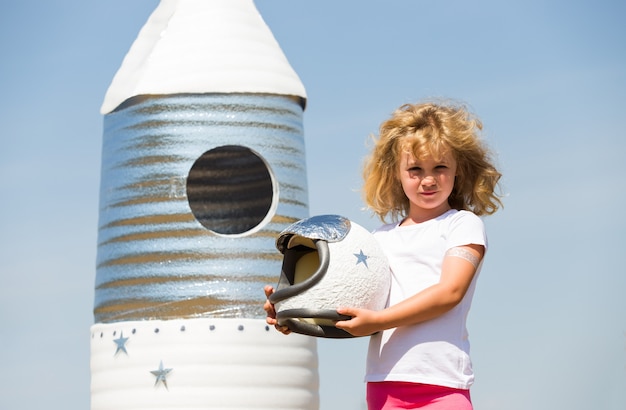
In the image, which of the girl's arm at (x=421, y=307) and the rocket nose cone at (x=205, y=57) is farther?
the rocket nose cone at (x=205, y=57)

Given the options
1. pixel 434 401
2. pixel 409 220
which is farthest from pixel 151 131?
pixel 434 401

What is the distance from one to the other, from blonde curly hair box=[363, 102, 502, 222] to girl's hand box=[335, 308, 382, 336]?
538 millimetres

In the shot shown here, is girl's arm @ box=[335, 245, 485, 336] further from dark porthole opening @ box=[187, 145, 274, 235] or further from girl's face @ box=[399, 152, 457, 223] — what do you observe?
dark porthole opening @ box=[187, 145, 274, 235]

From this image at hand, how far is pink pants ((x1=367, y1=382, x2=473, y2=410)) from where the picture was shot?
2.89 meters

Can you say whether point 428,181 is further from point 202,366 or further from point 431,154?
point 202,366

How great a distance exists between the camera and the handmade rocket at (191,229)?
6.10m

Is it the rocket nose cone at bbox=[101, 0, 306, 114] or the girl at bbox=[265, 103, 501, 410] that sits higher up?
the rocket nose cone at bbox=[101, 0, 306, 114]

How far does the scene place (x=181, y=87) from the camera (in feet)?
21.1

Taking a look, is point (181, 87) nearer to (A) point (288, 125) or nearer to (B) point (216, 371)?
(A) point (288, 125)

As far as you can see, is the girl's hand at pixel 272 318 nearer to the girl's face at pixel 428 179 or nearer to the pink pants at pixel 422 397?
the pink pants at pixel 422 397

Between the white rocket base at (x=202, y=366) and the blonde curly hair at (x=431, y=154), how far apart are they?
115 inches

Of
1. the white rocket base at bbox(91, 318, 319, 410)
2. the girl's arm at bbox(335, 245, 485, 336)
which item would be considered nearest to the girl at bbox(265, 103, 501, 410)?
the girl's arm at bbox(335, 245, 485, 336)

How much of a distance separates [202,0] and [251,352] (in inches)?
95.1

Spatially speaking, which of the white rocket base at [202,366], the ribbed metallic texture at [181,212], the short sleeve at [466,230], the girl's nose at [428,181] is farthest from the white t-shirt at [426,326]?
the ribbed metallic texture at [181,212]
